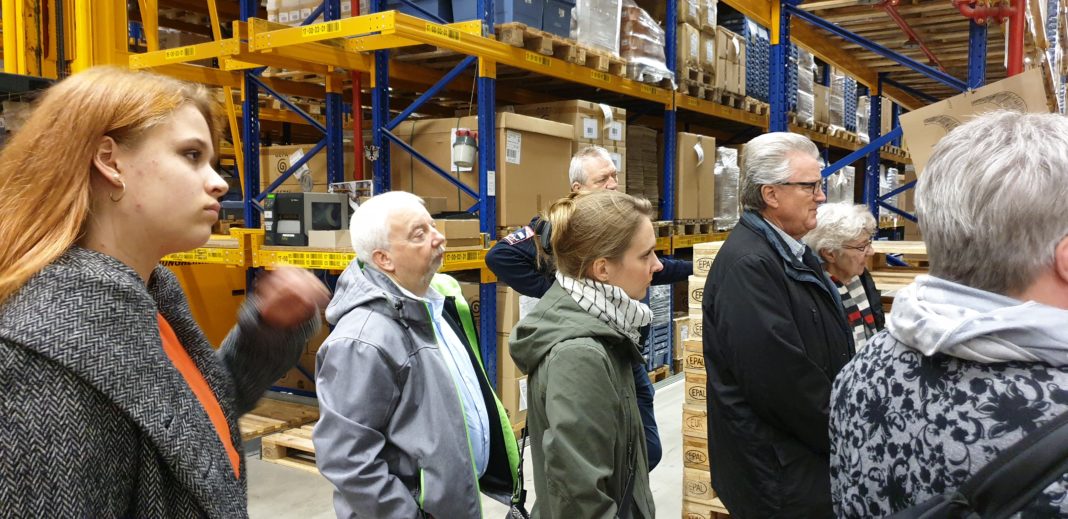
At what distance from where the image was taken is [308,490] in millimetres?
4832

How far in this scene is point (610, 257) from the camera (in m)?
2.22

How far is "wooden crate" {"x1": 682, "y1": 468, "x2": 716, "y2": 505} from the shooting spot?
401cm

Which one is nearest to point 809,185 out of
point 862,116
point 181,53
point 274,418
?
point 274,418

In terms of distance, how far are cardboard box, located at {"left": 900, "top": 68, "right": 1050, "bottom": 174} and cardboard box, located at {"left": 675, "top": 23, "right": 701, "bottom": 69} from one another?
378 cm

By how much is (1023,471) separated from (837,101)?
10.9 m

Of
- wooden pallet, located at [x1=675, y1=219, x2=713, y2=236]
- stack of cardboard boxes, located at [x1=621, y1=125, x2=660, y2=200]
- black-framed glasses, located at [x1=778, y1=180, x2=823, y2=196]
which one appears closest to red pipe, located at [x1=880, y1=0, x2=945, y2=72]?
black-framed glasses, located at [x1=778, y1=180, x2=823, y2=196]

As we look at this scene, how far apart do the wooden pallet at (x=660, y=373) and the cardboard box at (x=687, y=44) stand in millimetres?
3105

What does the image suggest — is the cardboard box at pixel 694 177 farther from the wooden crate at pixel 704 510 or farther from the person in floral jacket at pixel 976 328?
the person in floral jacket at pixel 976 328

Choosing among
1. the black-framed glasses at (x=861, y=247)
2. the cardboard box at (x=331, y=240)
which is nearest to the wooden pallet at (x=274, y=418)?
the cardboard box at (x=331, y=240)

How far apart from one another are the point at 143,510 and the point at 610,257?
56.9 inches

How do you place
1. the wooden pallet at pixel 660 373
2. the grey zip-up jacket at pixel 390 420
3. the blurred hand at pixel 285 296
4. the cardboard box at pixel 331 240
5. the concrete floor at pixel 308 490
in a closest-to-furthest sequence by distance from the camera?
the blurred hand at pixel 285 296
the grey zip-up jacket at pixel 390 420
the concrete floor at pixel 308 490
the cardboard box at pixel 331 240
the wooden pallet at pixel 660 373

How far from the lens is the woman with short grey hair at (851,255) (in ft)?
11.4

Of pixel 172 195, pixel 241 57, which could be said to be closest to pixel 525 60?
pixel 241 57

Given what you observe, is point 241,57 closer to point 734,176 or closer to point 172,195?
point 172,195
